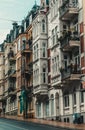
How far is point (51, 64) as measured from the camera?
173ft

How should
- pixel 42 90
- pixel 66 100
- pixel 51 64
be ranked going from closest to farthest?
pixel 66 100, pixel 51 64, pixel 42 90

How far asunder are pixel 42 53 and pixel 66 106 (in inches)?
467

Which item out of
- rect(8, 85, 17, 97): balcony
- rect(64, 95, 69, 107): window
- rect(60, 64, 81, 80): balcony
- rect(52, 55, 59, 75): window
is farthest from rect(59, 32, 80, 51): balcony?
rect(8, 85, 17, 97): balcony

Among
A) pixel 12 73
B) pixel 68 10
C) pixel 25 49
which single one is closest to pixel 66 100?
pixel 68 10

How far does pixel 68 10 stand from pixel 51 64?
33.0 feet

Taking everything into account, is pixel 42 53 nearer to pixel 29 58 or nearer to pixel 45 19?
pixel 45 19

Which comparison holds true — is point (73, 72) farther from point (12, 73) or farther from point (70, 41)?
point (12, 73)

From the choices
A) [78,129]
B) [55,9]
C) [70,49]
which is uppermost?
[55,9]

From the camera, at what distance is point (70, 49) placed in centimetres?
4653

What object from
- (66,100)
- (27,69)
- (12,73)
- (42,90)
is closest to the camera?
(66,100)

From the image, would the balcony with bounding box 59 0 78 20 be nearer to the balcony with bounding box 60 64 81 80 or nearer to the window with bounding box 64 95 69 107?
the balcony with bounding box 60 64 81 80

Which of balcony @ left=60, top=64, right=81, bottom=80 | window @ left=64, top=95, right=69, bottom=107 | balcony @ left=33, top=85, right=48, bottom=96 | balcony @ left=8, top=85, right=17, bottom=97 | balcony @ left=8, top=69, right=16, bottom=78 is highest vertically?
balcony @ left=8, top=69, right=16, bottom=78

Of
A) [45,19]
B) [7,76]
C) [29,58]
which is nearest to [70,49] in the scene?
[45,19]

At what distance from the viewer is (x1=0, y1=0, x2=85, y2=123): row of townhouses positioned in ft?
144
